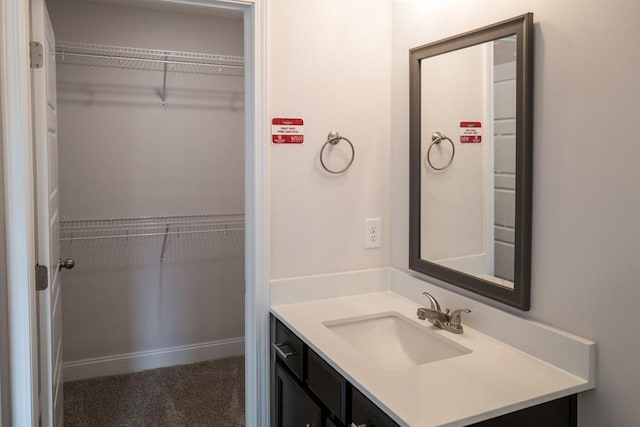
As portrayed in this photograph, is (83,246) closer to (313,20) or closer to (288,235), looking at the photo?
(288,235)

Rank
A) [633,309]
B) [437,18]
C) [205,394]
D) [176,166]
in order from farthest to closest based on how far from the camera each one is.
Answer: [176,166], [205,394], [437,18], [633,309]

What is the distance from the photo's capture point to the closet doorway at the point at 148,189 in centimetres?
314

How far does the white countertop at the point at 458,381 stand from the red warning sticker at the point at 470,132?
2.14 feet

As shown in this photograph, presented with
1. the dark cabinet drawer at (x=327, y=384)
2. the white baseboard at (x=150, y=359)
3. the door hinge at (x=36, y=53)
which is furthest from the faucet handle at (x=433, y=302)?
the white baseboard at (x=150, y=359)

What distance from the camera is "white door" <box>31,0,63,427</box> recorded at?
1.87 metres

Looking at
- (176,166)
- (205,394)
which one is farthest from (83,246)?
(205,394)

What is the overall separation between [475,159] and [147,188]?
7.27 feet

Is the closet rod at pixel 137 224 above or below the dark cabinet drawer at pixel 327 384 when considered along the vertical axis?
above

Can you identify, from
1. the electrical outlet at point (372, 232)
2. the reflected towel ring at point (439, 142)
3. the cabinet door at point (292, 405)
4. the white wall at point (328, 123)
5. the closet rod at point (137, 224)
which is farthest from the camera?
the closet rod at point (137, 224)

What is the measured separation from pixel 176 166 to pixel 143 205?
32 centimetres

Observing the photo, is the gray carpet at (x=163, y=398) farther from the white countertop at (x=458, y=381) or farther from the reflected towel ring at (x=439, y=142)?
the reflected towel ring at (x=439, y=142)

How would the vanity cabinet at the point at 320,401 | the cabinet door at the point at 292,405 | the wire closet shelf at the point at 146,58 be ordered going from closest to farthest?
1. the vanity cabinet at the point at 320,401
2. the cabinet door at the point at 292,405
3. the wire closet shelf at the point at 146,58

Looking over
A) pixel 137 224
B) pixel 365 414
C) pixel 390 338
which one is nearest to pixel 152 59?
pixel 137 224

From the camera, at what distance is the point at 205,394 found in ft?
10.3
